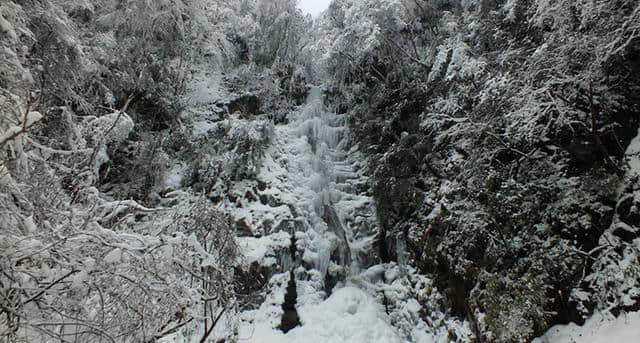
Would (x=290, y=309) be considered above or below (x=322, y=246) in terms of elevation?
below

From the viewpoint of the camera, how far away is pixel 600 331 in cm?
405

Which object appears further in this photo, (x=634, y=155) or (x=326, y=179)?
(x=326, y=179)

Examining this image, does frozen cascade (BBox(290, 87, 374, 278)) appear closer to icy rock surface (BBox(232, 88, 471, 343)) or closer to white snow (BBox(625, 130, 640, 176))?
icy rock surface (BBox(232, 88, 471, 343))

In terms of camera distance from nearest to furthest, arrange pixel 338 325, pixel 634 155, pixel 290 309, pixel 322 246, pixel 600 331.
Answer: pixel 600 331
pixel 634 155
pixel 338 325
pixel 290 309
pixel 322 246

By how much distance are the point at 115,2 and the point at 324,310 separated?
25.7 feet

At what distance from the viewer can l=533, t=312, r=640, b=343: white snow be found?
3.81m

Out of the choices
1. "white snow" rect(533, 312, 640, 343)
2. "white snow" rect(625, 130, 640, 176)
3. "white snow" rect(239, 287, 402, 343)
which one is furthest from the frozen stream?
"white snow" rect(625, 130, 640, 176)

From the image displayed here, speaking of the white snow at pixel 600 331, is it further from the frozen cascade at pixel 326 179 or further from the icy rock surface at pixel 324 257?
the frozen cascade at pixel 326 179

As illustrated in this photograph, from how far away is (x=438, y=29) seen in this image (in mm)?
8906

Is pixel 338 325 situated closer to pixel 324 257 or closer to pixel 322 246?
pixel 324 257

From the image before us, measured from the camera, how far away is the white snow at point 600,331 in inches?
150

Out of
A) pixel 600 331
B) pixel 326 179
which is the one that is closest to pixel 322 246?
pixel 326 179

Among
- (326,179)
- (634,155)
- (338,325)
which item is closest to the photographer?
(634,155)

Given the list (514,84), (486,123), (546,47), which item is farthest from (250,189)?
(546,47)
